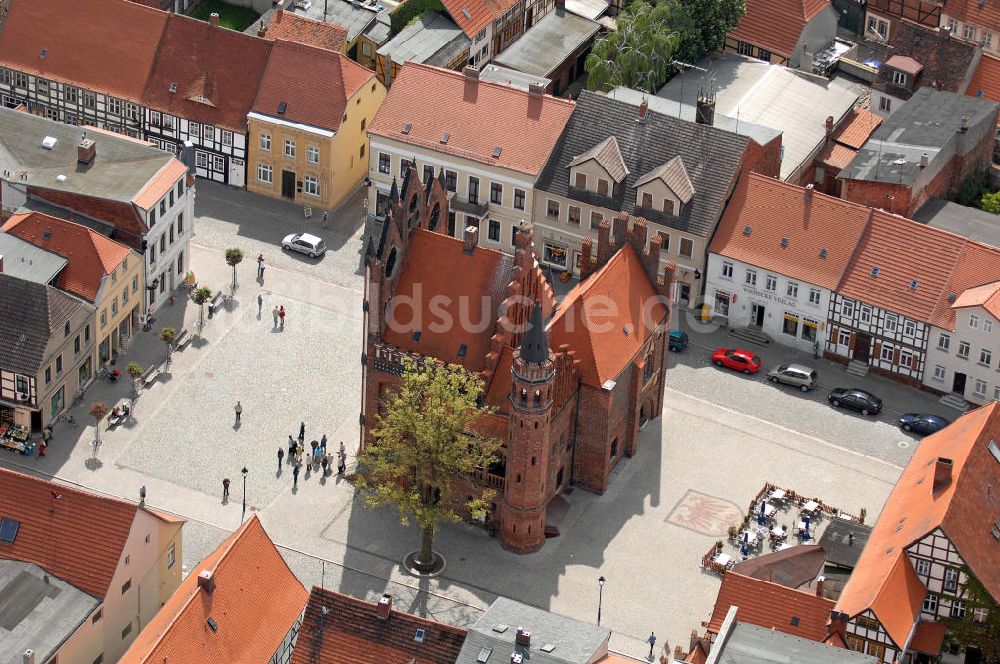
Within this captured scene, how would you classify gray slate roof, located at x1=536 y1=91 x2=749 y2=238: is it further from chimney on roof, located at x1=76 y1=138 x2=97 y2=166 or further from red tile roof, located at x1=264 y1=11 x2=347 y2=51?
chimney on roof, located at x1=76 y1=138 x2=97 y2=166

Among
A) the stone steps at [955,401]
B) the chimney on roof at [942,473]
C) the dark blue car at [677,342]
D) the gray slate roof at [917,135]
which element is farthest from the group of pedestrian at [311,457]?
the gray slate roof at [917,135]

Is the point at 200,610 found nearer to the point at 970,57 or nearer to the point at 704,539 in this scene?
the point at 704,539

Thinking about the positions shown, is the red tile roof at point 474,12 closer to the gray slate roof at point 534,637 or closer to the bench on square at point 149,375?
the bench on square at point 149,375

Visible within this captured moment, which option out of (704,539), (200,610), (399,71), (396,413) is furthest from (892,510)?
(399,71)

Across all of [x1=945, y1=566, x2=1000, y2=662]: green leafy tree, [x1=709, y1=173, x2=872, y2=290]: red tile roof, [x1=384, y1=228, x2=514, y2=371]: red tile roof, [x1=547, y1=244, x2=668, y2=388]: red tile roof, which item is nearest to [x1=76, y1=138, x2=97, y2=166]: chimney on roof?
[x1=384, y1=228, x2=514, y2=371]: red tile roof

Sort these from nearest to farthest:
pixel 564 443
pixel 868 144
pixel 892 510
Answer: pixel 892 510 < pixel 564 443 < pixel 868 144
